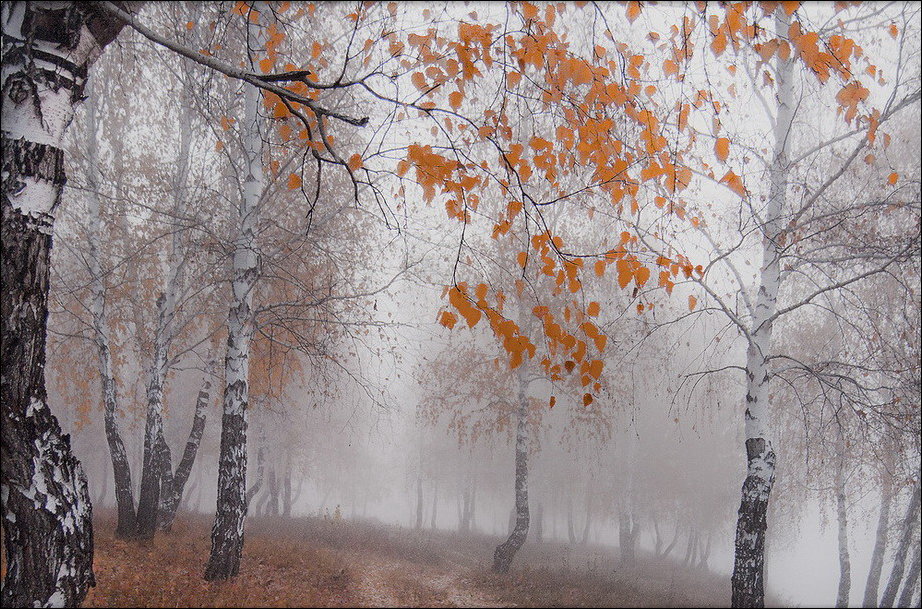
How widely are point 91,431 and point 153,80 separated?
64.3 ft

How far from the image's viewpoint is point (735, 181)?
16.5ft

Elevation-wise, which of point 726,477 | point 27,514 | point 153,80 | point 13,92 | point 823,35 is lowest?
point 726,477

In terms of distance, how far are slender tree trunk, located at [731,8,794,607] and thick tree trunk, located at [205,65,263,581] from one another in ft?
18.2

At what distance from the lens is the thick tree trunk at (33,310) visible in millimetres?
2627

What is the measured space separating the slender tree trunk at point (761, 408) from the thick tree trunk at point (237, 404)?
5.53 m

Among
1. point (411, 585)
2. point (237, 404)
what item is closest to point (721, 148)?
point (237, 404)

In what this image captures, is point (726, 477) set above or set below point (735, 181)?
below

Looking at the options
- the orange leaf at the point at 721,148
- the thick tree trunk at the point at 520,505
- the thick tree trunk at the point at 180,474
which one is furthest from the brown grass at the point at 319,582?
the orange leaf at the point at 721,148

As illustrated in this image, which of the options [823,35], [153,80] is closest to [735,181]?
[823,35]

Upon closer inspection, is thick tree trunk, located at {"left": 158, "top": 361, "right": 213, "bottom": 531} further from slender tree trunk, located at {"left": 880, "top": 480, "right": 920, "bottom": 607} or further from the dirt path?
slender tree trunk, located at {"left": 880, "top": 480, "right": 920, "bottom": 607}

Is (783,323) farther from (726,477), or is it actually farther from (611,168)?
(611,168)

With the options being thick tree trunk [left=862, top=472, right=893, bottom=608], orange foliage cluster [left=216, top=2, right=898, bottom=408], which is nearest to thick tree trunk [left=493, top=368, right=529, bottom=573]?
orange foliage cluster [left=216, top=2, right=898, bottom=408]

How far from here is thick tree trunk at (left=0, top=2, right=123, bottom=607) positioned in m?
2.63

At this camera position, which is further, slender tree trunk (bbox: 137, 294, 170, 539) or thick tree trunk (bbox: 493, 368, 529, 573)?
thick tree trunk (bbox: 493, 368, 529, 573)
